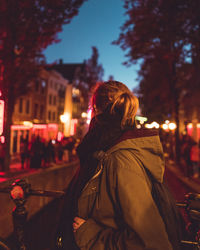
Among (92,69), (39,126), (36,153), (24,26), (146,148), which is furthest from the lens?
(92,69)

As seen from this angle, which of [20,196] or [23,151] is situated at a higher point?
[20,196]

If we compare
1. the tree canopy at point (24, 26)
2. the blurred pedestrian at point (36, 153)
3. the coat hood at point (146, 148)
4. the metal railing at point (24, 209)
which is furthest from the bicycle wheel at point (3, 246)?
the blurred pedestrian at point (36, 153)

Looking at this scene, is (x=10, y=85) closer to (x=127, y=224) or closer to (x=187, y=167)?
(x=187, y=167)

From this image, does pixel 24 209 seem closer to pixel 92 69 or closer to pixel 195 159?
pixel 195 159

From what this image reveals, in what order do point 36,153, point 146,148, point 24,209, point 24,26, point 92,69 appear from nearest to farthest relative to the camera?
point 146,148 → point 24,209 → point 24,26 → point 36,153 → point 92,69

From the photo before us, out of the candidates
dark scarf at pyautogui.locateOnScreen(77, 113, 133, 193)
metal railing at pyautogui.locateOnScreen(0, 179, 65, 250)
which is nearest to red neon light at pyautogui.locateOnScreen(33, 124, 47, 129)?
metal railing at pyautogui.locateOnScreen(0, 179, 65, 250)

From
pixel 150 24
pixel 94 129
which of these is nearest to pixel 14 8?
pixel 150 24

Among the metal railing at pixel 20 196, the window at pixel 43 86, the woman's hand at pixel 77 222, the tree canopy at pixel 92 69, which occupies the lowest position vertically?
the metal railing at pixel 20 196

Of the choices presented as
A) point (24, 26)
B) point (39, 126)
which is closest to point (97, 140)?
point (24, 26)

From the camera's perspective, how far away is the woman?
1229mm

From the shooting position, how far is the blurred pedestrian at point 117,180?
1.23 meters

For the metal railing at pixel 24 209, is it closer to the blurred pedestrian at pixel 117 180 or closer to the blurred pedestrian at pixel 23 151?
the blurred pedestrian at pixel 117 180

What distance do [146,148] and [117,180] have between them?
256 mm

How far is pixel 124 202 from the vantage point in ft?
4.09
